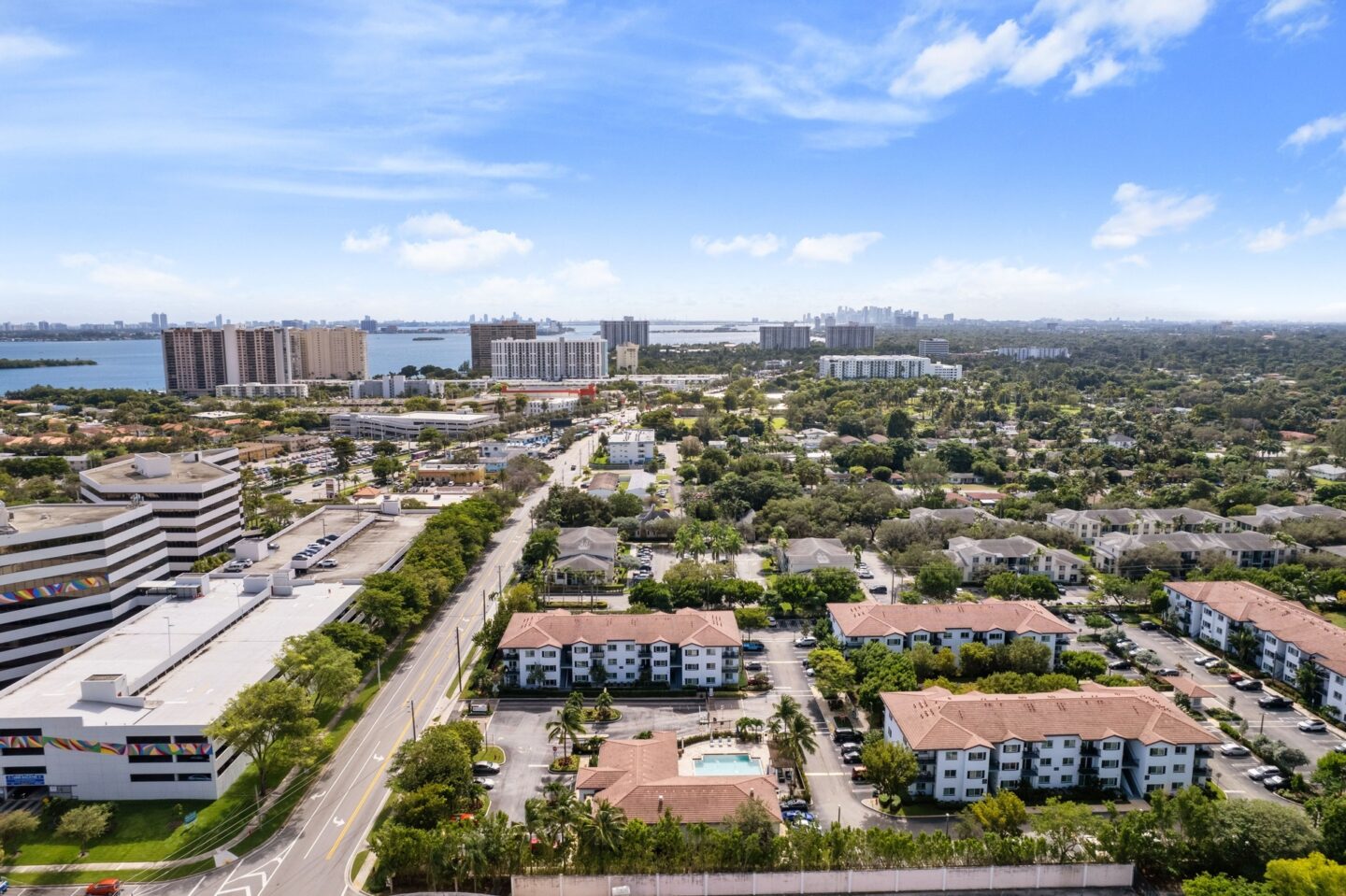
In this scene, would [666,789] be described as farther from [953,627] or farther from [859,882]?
[953,627]

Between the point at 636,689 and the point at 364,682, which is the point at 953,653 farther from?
the point at 364,682

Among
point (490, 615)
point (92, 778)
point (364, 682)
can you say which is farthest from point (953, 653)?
point (92, 778)

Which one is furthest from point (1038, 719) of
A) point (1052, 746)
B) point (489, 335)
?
point (489, 335)

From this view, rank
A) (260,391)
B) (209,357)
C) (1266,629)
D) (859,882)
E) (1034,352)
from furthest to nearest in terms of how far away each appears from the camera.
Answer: (1034,352) < (209,357) < (260,391) < (1266,629) < (859,882)

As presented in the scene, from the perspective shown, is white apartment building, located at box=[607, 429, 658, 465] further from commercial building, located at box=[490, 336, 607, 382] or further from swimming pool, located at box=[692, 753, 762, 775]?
commercial building, located at box=[490, 336, 607, 382]

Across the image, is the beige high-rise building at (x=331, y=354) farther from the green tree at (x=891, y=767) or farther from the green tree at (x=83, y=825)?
the green tree at (x=891, y=767)

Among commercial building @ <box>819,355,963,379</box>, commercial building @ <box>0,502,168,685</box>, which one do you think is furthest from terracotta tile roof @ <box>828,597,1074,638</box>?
commercial building @ <box>819,355,963,379</box>
